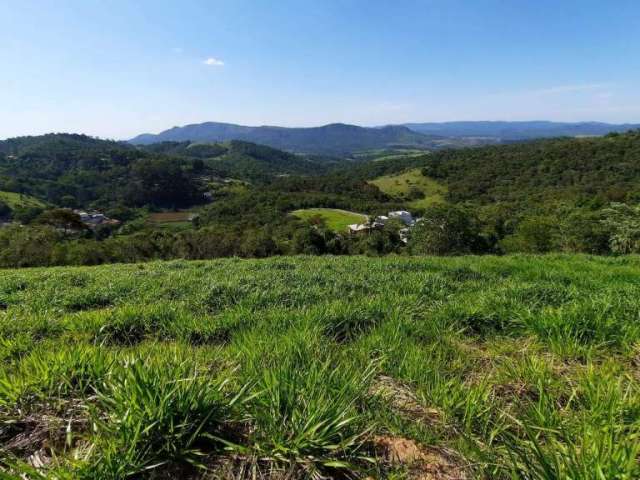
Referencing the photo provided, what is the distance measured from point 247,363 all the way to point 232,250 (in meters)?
48.7

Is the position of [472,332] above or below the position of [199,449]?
below

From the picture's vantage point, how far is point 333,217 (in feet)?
309

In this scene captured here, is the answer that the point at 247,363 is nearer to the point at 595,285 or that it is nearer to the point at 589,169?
the point at 595,285

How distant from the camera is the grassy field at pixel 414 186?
383 ft

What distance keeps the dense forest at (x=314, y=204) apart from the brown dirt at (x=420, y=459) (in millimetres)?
38328

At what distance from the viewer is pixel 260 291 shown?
576 centimetres

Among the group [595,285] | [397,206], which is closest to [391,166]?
[397,206]

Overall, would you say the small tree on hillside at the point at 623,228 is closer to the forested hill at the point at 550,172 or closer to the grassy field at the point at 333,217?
the forested hill at the point at 550,172

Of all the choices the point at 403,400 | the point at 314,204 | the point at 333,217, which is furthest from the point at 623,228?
the point at 314,204

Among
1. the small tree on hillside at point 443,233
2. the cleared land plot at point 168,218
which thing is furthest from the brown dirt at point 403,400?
the cleared land plot at point 168,218

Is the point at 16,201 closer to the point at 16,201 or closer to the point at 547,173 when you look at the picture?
the point at 16,201

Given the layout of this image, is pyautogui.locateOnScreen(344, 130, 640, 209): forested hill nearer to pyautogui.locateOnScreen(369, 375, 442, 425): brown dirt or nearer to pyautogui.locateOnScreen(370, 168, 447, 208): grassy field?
pyautogui.locateOnScreen(370, 168, 447, 208): grassy field

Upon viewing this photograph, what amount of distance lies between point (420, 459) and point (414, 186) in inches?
5253

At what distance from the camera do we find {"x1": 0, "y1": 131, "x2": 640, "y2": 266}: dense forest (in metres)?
41.9
